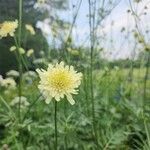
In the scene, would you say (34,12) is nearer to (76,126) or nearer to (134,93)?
(134,93)

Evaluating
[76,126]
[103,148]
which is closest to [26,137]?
[76,126]

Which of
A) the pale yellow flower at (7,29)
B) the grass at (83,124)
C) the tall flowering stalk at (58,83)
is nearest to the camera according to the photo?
the tall flowering stalk at (58,83)

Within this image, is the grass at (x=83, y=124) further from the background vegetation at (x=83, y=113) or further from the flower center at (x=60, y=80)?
the flower center at (x=60, y=80)

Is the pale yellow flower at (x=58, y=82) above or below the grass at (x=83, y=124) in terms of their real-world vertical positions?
above

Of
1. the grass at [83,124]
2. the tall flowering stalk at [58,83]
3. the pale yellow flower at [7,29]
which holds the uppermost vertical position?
the pale yellow flower at [7,29]

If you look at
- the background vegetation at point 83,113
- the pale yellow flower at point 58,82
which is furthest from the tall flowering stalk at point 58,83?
the background vegetation at point 83,113

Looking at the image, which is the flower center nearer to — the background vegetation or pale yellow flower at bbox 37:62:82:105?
pale yellow flower at bbox 37:62:82:105

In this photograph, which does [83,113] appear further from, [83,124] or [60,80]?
[60,80]

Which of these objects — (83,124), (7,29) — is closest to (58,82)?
(7,29)

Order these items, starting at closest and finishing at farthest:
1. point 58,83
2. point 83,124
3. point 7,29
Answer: point 58,83 < point 7,29 < point 83,124
